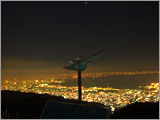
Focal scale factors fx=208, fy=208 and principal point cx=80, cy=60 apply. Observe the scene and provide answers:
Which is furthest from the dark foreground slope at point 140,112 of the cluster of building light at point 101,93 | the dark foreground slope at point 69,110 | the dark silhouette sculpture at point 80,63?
the cluster of building light at point 101,93

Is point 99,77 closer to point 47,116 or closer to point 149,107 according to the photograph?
point 149,107

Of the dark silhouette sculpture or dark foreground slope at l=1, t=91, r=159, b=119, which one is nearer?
dark foreground slope at l=1, t=91, r=159, b=119

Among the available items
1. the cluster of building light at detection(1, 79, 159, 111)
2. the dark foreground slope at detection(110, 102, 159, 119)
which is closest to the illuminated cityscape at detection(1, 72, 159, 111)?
the cluster of building light at detection(1, 79, 159, 111)

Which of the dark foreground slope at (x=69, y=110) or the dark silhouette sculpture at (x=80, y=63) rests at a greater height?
the dark silhouette sculpture at (x=80, y=63)

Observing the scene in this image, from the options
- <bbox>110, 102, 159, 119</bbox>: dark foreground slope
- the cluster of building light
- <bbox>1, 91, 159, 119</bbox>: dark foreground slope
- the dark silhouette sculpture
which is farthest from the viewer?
the cluster of building light

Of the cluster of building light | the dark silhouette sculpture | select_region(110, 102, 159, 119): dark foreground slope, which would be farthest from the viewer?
the cluster of building light

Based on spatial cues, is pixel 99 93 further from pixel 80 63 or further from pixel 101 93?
pixel 80 63

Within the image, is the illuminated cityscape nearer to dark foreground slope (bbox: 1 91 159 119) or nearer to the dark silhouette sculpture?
dark foreground slope (bbox: 1 91 159 119)

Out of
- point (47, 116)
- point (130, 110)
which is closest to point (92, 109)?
point (47, 116)

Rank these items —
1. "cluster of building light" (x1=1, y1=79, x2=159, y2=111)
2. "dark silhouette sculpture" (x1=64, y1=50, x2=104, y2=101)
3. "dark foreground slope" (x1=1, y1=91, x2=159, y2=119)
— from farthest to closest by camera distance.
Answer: "cluster of building light" (x1=1, y1=79, x2=159, y2=111), "dark silhouette sculpture" (x1=64, y1=50, x2=104, y2=101), "dark foreground slope" (x1=1, y1=91, x2=159, y2=119)

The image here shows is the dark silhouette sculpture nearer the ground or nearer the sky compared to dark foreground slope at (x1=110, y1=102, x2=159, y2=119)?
nearer the sky

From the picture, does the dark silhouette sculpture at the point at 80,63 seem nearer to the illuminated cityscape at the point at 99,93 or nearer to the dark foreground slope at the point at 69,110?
the dark foreground slope at the point at 69,110
